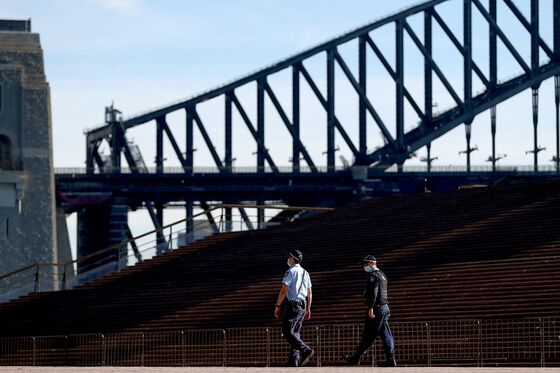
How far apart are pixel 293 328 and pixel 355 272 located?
13.4 m

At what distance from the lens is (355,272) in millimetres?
40781

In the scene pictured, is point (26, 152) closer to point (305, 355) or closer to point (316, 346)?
point (316, 346)

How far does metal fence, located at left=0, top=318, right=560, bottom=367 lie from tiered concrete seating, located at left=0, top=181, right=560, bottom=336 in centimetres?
237

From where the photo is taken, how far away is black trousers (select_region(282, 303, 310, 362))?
2742 centimetres

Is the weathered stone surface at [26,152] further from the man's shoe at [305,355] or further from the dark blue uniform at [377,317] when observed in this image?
the dark blue uniform at [377,317]

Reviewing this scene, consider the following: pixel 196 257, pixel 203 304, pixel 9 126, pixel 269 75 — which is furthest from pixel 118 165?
pixel 203 304

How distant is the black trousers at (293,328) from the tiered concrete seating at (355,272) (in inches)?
317

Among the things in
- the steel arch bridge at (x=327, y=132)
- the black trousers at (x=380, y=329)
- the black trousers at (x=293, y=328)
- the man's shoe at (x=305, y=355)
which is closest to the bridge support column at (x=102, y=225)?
the steel arch bridge at (x=327, y=132)

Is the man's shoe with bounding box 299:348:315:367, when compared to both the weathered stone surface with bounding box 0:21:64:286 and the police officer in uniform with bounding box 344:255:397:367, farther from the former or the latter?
the weathered stone surface with bounding box 0:21:64:286

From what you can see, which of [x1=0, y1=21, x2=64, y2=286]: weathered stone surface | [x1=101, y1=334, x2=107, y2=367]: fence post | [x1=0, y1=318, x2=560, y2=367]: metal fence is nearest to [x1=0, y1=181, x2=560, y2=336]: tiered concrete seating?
[x1=0, y1=318, x2=560, y2=367]: metal fence

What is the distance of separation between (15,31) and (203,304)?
40330 mm

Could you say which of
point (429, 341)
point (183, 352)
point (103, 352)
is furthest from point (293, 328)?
point (103, 352)

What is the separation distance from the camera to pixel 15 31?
79.4m

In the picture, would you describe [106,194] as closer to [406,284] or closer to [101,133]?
[101,133]
